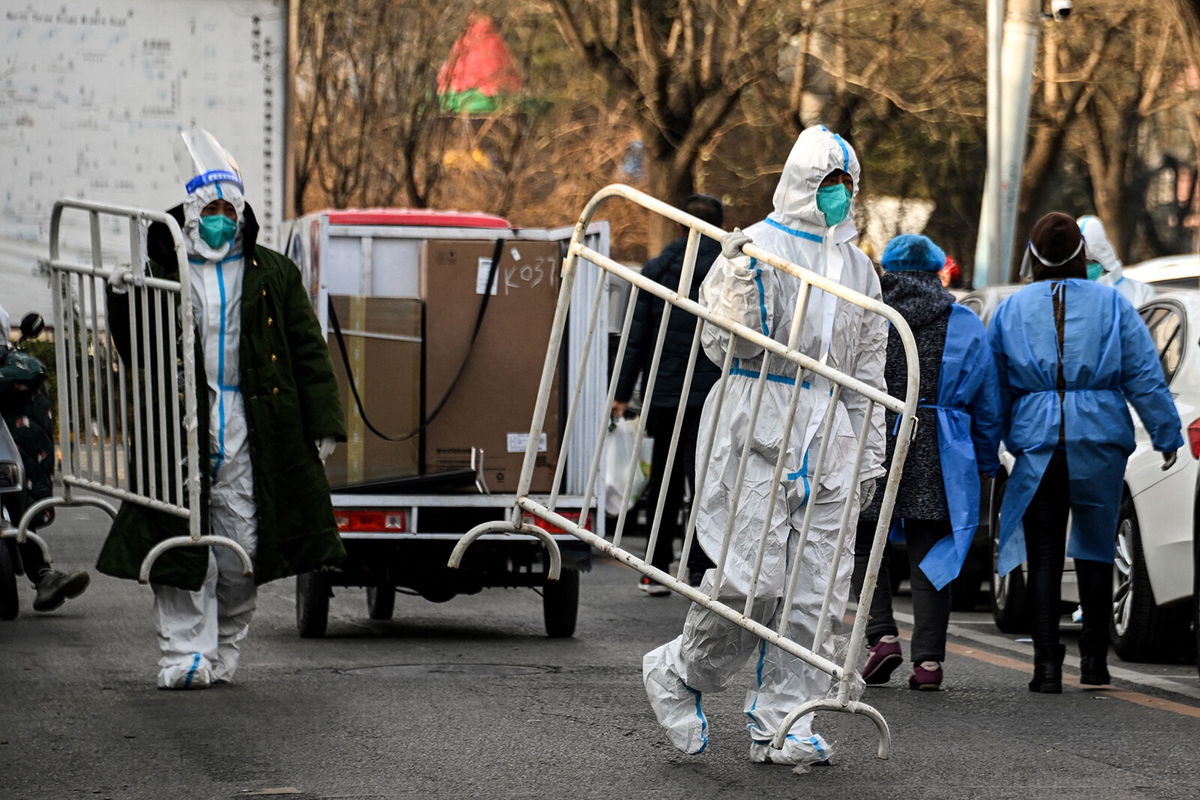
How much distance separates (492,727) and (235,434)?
171 cm

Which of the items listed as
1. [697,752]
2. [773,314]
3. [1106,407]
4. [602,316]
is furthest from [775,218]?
[602,316]

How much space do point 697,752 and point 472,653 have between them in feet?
9.80

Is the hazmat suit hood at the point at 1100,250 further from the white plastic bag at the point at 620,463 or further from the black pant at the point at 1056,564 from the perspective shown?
the white plastic bag at the point at 620,463

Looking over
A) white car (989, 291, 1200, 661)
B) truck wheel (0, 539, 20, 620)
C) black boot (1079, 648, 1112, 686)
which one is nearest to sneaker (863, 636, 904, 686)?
black boot (1079, 648, 1112, 686)

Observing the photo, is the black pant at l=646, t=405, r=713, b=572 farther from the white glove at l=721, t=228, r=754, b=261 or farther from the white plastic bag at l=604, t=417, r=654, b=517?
the white glove at l=721, t=228, r=754, b=261

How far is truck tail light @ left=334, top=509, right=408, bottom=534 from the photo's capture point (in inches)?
372

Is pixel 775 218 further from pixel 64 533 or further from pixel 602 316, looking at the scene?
pixel 64 533

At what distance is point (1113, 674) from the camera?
8.98 metres

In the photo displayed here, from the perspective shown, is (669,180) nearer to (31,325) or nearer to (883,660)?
(31,325)

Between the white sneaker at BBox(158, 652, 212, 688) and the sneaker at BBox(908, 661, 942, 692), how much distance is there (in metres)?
2.72

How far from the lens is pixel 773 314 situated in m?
6.27

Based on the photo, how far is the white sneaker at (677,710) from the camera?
20.7 ft

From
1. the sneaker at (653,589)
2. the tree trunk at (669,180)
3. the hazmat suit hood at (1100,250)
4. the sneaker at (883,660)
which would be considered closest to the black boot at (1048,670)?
the sneaker at (883,660)

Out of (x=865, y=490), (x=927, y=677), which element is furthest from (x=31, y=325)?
(x=865, y=490)
